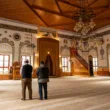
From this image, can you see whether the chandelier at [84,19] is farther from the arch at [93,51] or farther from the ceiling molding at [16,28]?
the arch at [93,51]

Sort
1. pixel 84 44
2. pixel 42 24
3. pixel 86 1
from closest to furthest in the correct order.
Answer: pixel 86 1
pixel 42 24
pixel 84 44

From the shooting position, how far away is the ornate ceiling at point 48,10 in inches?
382

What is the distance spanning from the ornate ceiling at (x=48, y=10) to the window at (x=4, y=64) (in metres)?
3.19

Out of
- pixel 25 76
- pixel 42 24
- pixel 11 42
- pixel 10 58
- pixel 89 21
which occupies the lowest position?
pixel 25 76

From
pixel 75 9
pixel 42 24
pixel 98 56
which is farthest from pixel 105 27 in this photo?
pixel 42 24

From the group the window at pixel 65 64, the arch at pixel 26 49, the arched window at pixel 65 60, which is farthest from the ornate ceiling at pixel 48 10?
the window at pixel 65 64

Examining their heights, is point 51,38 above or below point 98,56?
above

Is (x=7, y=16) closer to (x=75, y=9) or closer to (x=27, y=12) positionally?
(x=27, y=12)

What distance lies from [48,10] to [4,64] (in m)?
5.48

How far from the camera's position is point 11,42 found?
40.1 ft

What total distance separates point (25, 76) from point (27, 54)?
8.72 metres

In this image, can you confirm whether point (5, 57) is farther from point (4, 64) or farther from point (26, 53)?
point (26, 53)

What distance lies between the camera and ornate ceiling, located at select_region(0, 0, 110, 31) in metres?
9.70

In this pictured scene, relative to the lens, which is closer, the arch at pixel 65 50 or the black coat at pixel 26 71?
the black coat at pixel 26 71
